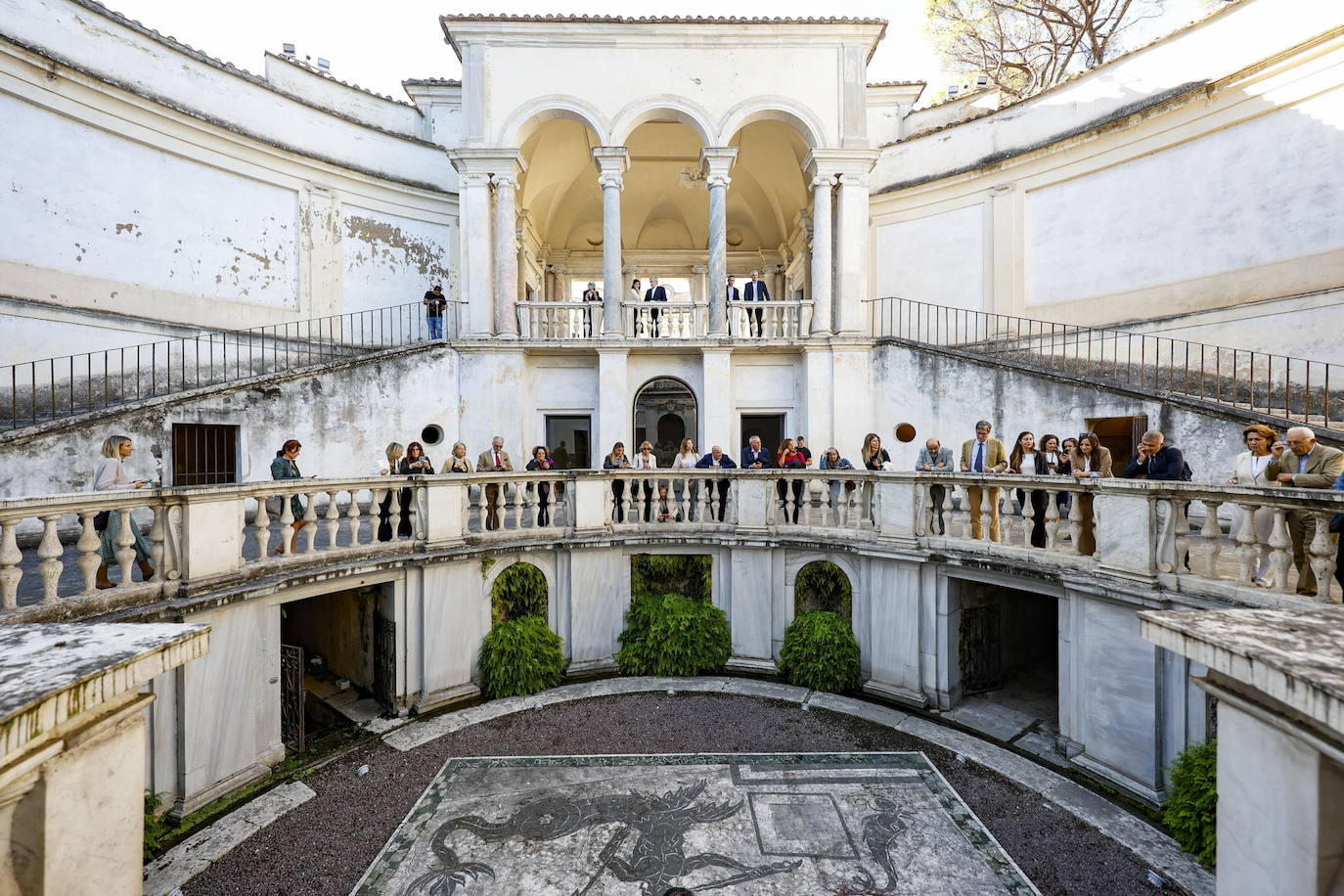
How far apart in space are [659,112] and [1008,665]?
15306 mm

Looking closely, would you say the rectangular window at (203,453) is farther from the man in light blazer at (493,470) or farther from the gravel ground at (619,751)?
the gravel ground at (619,751)

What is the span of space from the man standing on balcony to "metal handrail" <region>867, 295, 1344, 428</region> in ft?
42.4

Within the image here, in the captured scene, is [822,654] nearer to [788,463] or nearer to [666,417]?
[788,463]

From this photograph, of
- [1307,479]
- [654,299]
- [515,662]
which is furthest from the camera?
[654,299]

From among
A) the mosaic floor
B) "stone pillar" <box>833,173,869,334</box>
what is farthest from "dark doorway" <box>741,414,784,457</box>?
the mosaic floor

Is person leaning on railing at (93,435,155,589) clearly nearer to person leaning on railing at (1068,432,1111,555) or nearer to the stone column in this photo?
person leaning on railing at (1068,432,1111,555)

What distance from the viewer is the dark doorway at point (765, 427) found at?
16.7 meters

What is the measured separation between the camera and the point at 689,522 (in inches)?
433

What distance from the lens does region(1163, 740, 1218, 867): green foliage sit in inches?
220

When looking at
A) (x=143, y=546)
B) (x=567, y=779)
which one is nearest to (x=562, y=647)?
(x=567, y=779)

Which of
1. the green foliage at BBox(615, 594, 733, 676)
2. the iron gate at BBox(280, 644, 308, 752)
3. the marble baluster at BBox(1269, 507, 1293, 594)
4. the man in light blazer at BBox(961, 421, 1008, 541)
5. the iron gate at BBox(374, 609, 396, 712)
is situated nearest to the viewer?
the marble baluster at BBox(1269, 507, 1293, 594)

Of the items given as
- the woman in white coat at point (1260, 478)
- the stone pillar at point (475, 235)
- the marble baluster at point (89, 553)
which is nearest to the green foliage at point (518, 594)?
the marble baluster at point (89, 553)

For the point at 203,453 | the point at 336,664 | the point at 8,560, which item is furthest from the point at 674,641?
the point at 203,453

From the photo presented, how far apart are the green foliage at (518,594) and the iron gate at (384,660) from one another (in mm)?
1526
